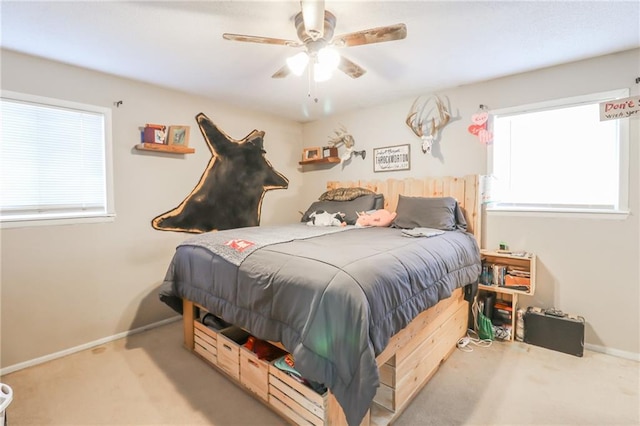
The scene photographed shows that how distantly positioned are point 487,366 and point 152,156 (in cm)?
354

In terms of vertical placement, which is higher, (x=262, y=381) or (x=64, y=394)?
(x=262, y=381)

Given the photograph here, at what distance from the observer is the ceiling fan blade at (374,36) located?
163 centimetres

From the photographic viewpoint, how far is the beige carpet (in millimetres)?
1802

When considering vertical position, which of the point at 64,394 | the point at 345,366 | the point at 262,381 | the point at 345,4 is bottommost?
the point at 64,394

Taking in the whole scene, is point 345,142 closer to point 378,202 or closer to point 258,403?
point 378,202

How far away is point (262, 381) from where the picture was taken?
73.2 inches

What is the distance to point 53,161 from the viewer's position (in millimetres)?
2553

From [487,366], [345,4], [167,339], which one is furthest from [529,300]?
[167,339]

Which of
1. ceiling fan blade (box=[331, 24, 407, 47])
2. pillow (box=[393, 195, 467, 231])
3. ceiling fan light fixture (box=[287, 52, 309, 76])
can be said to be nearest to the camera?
ceiling fan blade (box=[331, 24, 407, 47])

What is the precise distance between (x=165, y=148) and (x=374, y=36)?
2.29 m

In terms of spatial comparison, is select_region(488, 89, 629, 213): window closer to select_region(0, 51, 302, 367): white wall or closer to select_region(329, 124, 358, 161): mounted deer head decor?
select_region(329, 124, 358, 161): mounted deer head decor

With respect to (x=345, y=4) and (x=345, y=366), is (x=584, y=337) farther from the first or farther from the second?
(x=345, y=4)

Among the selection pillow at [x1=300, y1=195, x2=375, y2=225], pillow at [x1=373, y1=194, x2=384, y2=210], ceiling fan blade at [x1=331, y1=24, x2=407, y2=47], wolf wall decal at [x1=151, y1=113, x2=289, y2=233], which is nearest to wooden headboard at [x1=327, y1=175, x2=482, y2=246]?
pillow at [x1=373, y1=194, x2=384, y2=210]

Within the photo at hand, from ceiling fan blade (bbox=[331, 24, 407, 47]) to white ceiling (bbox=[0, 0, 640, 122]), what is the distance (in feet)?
0.69
